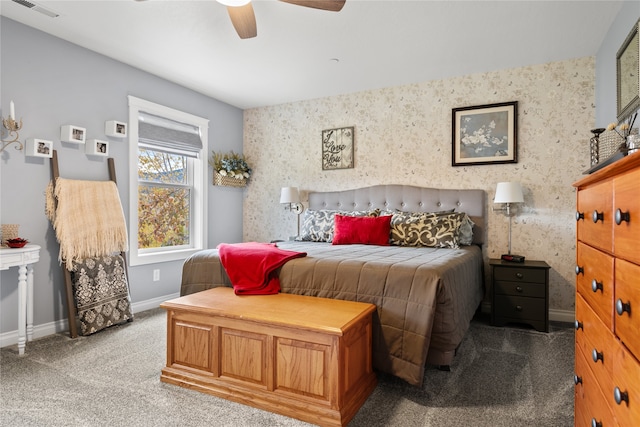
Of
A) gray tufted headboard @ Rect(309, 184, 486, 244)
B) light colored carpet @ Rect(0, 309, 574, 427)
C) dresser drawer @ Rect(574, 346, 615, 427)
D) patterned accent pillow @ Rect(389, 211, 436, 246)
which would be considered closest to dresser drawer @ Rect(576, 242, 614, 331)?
dresser drawer @ Rect(574, 346, 615, 427)

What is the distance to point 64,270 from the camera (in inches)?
122

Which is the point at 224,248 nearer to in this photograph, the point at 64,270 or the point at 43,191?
the point at 64,270

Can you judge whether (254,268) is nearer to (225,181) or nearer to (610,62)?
(225,181)

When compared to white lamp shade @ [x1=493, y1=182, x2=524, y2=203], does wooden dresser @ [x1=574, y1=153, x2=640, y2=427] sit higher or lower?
lower

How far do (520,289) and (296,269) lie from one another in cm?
216

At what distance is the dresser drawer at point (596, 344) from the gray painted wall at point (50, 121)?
3.71 m

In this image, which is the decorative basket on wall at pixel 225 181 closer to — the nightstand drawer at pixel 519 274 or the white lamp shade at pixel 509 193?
the white lamp shade at pixel 509 193

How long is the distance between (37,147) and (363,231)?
2884 millimetres

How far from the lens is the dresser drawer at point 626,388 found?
2.55 feet

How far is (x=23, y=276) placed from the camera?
8.73 ft

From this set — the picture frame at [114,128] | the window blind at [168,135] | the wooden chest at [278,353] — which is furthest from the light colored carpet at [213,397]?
the window blind at [168,135]

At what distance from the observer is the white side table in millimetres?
2561

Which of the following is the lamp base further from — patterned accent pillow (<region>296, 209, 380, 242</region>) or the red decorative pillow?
patterned accent pillow (<region>296, 209, 380, 242</region>)

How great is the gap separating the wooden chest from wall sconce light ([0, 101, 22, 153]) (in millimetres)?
1947
